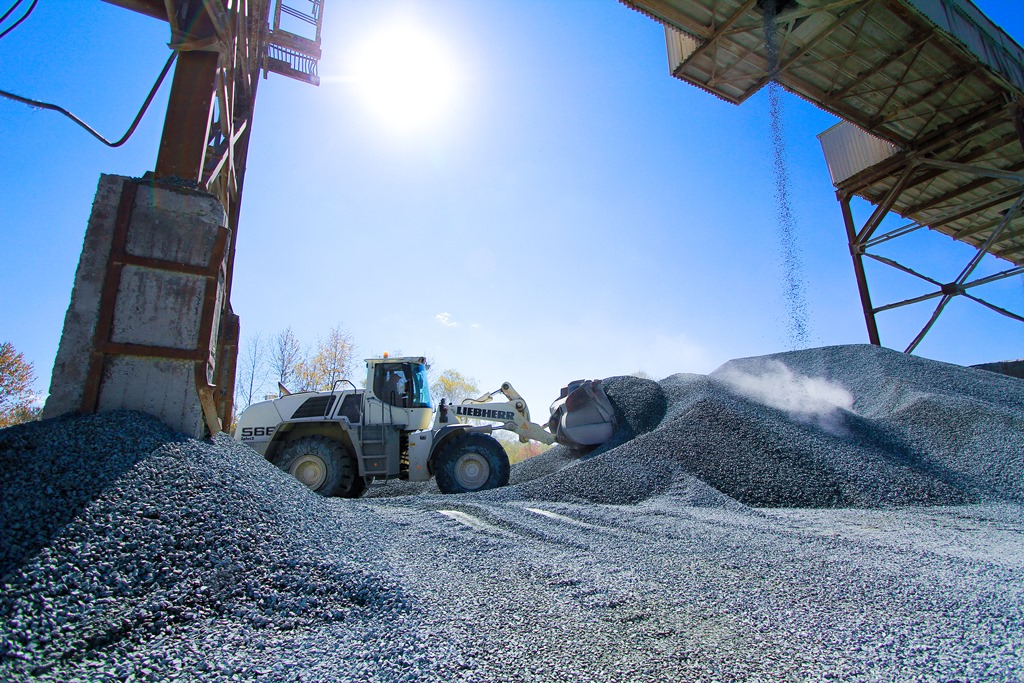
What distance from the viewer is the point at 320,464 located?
7.61 metres

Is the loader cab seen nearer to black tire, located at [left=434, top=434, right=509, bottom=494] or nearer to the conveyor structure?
black tire, located at [left=434, top=434, right=509, bottom=494]

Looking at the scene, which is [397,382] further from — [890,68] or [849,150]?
[849,150]

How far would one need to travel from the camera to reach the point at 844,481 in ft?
19.2

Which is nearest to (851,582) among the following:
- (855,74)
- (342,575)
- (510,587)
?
(510,587)

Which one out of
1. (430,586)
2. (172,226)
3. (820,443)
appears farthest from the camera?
(820,443)

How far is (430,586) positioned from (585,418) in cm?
677

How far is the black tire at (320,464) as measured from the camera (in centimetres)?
754

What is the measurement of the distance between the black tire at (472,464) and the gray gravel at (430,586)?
9.64 ft

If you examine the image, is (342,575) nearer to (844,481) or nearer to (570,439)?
(844,481)

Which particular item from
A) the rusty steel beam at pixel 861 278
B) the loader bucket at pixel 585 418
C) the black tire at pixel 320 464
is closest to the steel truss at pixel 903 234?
the rusty steel beam at pixel 861 278

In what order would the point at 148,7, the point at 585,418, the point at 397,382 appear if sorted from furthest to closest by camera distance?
the point at 585,418 → the point at 397,382 → the point at 148,7

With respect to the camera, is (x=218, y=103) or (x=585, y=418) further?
(x=585, y=418)

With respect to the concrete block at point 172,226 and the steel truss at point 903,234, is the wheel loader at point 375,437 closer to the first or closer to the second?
the concrete block at point 172,226

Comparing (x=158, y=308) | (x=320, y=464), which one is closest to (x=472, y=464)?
(x=320, y=464)
